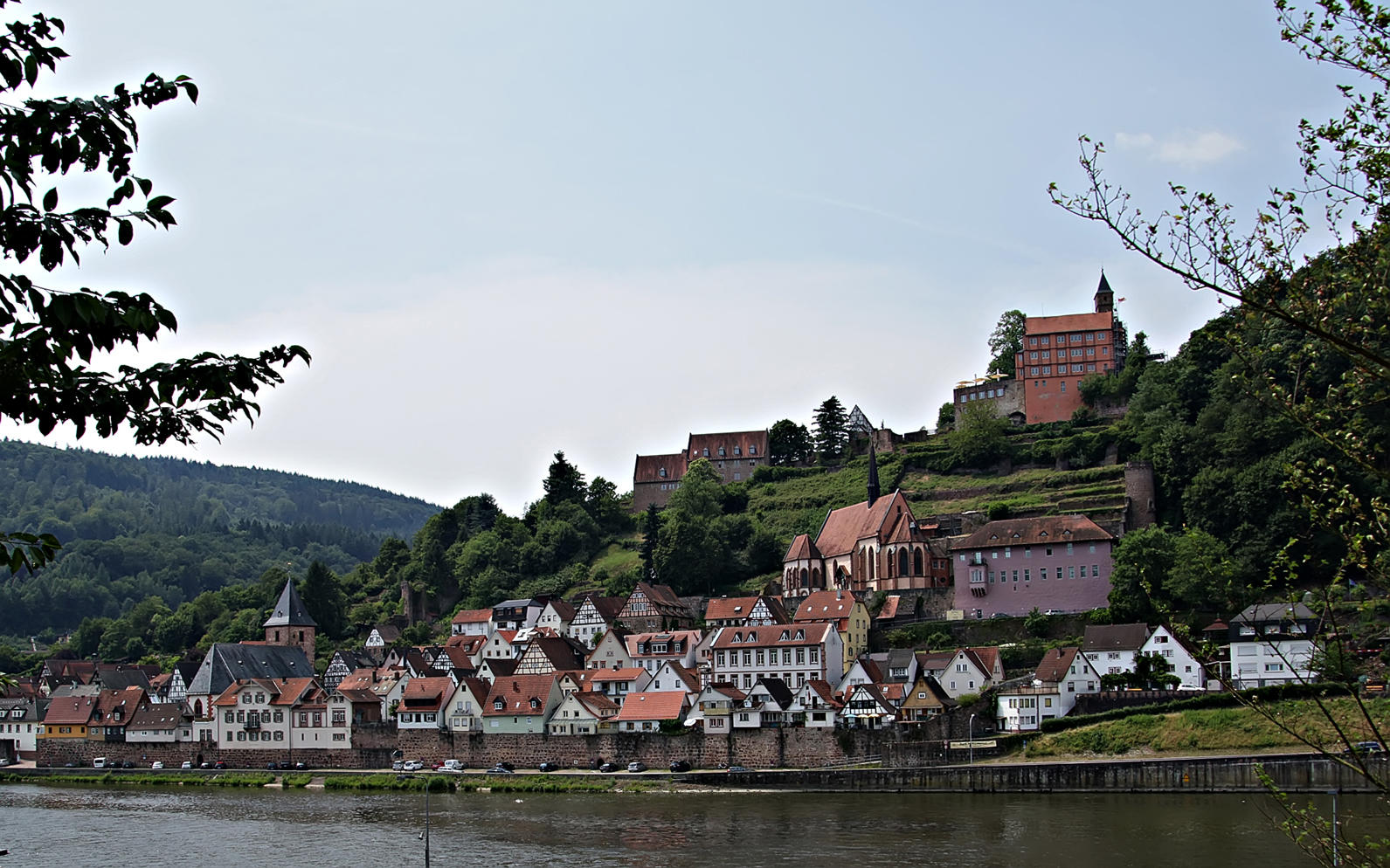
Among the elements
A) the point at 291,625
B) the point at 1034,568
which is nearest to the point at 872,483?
the point at 1034,568

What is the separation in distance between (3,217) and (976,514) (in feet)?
248

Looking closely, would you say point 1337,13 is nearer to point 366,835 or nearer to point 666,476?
point 366,835

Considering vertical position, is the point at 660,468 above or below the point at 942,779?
above

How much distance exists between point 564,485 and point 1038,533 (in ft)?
151

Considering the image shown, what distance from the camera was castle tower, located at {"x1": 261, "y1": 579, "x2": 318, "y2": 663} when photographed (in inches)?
3497

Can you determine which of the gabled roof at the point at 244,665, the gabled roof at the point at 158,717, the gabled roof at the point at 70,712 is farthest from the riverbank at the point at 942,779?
the gabled roof at the point at 70,712

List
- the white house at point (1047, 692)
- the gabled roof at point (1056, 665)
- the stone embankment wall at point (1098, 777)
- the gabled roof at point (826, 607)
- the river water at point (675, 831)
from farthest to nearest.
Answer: the gabled roof at point (826, 607) < the gabled roof at point (1056, 665) < the white house at point (1047, 692) < the stone embankment wall at point (1098, 777) < the river water at point (675, 831)

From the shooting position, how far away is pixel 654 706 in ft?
198

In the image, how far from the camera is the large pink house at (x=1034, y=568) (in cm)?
6619

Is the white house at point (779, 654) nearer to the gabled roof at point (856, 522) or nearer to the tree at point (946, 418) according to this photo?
the gabled roof at point (856, 522)

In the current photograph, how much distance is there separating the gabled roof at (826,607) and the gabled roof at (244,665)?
28503 mm

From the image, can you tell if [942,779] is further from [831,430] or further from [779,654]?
[831,430]

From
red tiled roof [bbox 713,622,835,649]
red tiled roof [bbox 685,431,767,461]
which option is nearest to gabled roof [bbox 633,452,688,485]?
red tiled roof [bbox 685,431,767,461]

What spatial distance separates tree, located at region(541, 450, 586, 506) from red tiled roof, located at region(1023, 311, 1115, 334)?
113 feet
